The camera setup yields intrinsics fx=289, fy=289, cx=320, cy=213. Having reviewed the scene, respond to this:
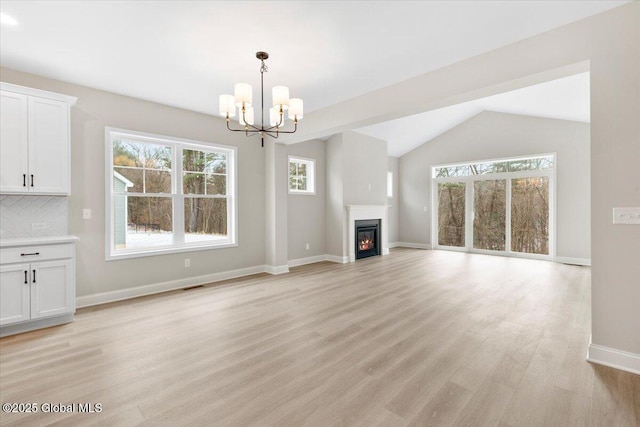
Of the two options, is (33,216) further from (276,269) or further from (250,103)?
(276,269)

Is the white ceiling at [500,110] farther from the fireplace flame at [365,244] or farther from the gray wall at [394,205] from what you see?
the fireplace flame at [365,244]

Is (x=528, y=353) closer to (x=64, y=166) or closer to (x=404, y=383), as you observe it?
(x=404, y=383)

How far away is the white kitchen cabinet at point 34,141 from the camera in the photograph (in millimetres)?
2943

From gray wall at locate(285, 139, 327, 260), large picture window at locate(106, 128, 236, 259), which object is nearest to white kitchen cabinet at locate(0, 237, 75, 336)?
large picture window at locate(106, 128, 236, 259)

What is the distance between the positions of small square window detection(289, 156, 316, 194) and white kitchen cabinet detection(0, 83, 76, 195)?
148 inches

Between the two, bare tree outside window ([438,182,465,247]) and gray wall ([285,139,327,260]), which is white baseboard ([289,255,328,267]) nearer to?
gray wall ([285,139,327,260])

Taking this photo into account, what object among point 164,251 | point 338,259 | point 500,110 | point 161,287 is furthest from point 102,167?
point 500,110

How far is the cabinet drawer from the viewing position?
9.26 feet

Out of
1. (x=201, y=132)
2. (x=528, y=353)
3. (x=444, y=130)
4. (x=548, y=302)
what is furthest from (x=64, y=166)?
(x=444, y=130)

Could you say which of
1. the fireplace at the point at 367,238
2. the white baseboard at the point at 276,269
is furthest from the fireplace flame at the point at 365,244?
the white baseboard at the point at 276,269

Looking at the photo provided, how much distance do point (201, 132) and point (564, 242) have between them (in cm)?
770

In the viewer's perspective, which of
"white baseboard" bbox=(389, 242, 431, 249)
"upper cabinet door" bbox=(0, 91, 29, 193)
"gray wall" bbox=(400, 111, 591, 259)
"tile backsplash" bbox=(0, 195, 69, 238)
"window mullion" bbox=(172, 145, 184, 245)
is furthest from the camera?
"white baseboard" bbox=(389, 242, 431, 249)

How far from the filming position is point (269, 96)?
13.2 ft

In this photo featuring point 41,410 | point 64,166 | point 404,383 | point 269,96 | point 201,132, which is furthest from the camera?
point 201,132
